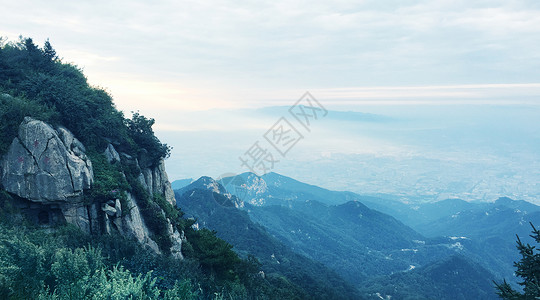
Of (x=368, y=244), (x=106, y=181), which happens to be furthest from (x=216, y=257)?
(x=368, y=244)

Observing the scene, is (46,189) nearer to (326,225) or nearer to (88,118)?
(88,118)

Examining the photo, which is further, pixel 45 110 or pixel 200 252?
pixel 200 252

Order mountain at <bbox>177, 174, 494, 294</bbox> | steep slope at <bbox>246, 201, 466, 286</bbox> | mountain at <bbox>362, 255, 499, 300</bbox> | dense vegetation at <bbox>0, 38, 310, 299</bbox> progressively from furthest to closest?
1. steep slope at <bbox>246, 201, 466, 286</bbox>
2. mountain at <bbox>177, 174, 494, 294</bbox>
3. mountain at <bbox>362, 255, 499, 300</bbox>
4. dense vegetation at <bbox>0, 38, 310, 299</bbox>

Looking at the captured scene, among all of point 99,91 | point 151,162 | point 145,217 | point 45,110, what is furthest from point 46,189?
point 99,91

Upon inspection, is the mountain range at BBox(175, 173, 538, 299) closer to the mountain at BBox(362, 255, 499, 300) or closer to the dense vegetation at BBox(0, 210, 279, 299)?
the mountain at BBox(362, 255, 499, 300)

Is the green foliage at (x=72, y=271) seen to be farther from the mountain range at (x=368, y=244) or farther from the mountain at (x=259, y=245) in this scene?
the mountain range at (x=368, y=244)

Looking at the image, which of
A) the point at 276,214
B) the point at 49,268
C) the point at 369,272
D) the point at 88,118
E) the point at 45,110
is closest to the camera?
the point at 49,268

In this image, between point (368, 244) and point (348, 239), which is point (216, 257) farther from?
point (368, 244)

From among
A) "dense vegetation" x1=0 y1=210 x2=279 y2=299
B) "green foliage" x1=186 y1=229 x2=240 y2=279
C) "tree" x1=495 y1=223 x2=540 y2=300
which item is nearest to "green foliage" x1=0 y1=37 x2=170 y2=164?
"dense vegetation" x1=0 y1=210 x2=279 y2=299
